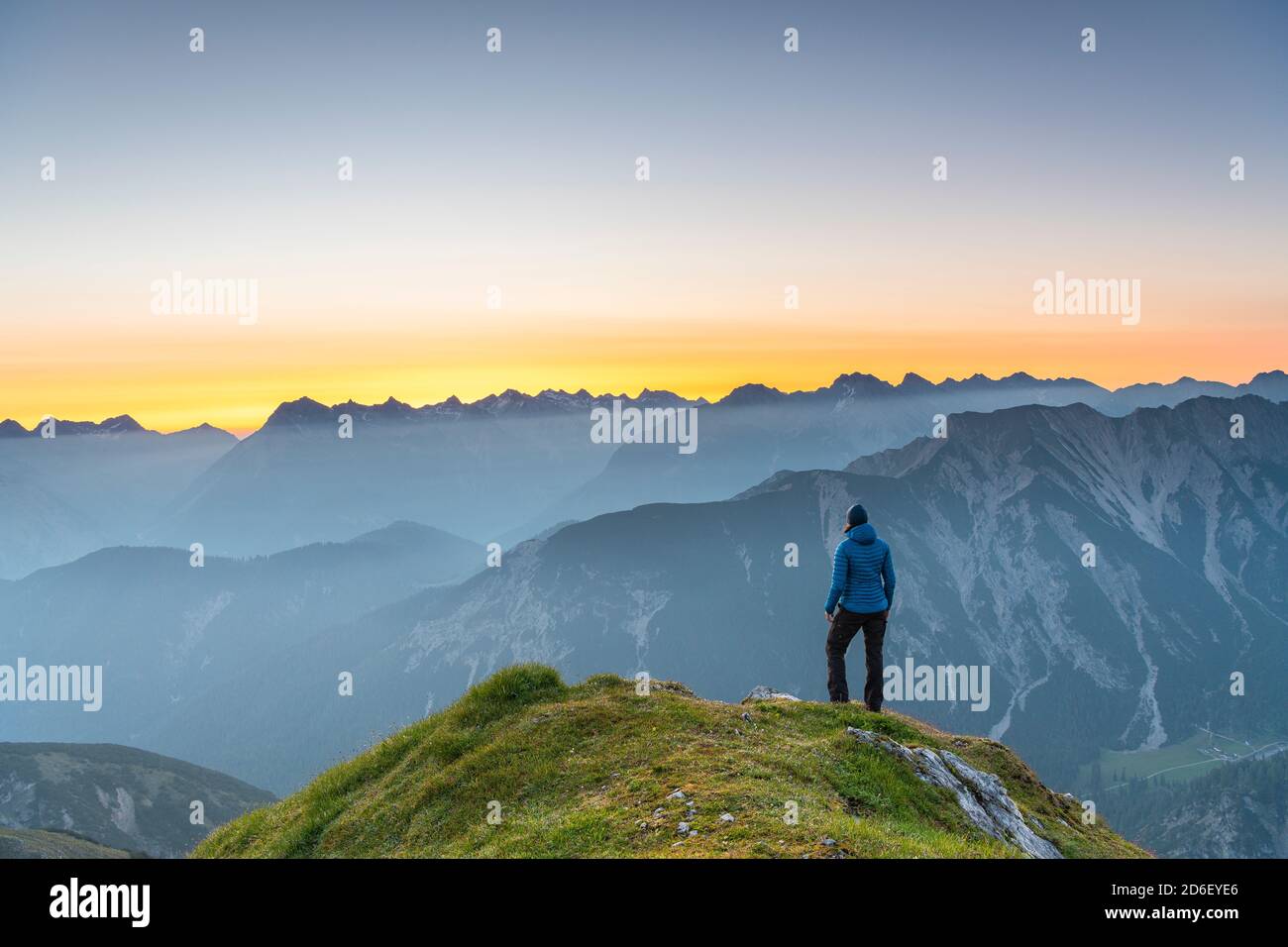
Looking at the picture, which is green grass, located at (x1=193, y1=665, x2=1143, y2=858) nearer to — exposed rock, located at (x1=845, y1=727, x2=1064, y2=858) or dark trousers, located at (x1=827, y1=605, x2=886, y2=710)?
exposed rock, located at (x1=845, y1=727, x2=1064, y2=858)

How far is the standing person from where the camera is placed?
82.2 feet

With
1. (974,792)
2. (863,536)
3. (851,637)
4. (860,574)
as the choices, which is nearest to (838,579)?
(860,574)

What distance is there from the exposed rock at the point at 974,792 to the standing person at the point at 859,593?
2.52 metres

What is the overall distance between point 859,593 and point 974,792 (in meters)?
6.61

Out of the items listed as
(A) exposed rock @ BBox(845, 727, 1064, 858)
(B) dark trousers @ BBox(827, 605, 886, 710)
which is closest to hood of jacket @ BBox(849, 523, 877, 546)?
(B) dark trousers @ BBox(827, 605, 886, 710)

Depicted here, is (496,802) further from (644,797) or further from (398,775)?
(398,775)

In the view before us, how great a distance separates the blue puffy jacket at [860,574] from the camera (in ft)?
82.2

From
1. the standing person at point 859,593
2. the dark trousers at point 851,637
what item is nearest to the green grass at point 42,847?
the dark trousers at point 851,637

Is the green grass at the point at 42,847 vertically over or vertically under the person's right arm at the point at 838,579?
under

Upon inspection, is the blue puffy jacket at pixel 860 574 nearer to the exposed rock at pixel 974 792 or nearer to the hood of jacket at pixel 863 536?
the hood of jacket at pixel 863 536

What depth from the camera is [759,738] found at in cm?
2292

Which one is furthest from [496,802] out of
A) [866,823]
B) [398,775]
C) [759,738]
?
[866,823]
